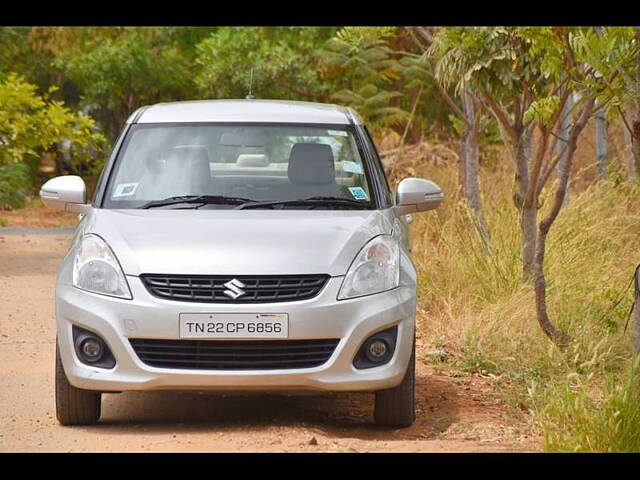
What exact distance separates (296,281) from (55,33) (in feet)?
78.0

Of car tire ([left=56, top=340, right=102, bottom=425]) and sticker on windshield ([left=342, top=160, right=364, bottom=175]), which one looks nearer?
car tire ([left=56, top=340, right=102, bottom=425])

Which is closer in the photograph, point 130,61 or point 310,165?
point 310,165

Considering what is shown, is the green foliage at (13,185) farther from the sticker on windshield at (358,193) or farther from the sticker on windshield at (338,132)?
the sticker on windshield at (358,193)

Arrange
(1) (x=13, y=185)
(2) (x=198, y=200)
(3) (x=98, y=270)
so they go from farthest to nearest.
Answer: (1) (x=13, y=185) < (2) (x=198, y=200) < (3) (x=98, y=270)

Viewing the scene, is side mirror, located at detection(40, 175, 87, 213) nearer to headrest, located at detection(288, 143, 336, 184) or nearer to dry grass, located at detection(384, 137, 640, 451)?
headrest, located at detection(288, 143, 336, 184)

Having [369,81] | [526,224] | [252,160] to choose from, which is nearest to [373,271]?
[252,160]

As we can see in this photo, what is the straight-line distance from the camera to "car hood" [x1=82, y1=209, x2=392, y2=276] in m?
6.68

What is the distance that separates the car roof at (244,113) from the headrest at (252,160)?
411 millimetres

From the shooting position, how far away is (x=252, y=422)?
23.8ft

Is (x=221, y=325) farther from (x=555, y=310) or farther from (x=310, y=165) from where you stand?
(x=555, y=310)

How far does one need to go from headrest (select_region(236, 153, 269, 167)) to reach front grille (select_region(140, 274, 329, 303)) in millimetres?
2020

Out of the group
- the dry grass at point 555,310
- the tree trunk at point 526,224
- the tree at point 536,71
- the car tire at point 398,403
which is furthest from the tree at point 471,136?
the car tire at point 398,403

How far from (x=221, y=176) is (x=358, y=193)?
2.99 ft

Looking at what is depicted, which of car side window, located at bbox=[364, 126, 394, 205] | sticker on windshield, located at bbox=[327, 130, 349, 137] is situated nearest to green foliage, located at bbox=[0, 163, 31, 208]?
sticker on windshield, located at bbox=[327, 130, 349, 137]
